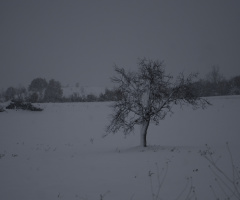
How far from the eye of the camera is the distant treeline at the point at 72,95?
53125mm

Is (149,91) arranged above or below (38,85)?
below

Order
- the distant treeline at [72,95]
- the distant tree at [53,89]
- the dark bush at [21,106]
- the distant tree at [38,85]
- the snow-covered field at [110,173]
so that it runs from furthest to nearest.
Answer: the distant tree at [53,89]
the distant tree at [38,85]
the distant treeline at [72,95]
the dark bush at [21,106]
the snow-covered field at [110,173]

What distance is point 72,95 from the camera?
69.4 meters

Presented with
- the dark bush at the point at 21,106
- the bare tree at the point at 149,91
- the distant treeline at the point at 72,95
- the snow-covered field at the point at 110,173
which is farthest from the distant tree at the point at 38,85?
the bare tree at the point at 149,91

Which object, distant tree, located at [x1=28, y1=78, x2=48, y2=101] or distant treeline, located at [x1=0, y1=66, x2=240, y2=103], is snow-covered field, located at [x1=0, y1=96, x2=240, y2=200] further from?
distant tree, located at [x1=28, y1=78, x2=48, y2=101]

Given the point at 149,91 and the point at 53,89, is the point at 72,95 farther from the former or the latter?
the point at 149,91

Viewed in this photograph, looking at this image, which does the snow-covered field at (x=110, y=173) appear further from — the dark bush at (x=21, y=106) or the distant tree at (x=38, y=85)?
the distant tree at (x=38, y=85)

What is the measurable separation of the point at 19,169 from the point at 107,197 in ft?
20.1

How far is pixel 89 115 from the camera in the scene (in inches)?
1320

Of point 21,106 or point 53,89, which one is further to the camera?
point 53,89

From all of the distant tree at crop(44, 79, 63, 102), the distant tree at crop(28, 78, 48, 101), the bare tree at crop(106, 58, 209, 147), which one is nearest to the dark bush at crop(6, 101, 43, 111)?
the bare tree at crop(106, 58, 209, 147)

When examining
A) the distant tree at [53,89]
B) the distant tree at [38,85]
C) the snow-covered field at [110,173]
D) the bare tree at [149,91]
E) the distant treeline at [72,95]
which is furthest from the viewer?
the distant tree at [53,89]

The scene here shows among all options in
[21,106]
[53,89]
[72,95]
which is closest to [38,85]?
[53,89]

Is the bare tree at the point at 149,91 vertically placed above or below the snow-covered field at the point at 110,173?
above
